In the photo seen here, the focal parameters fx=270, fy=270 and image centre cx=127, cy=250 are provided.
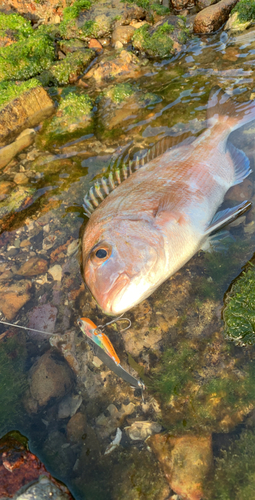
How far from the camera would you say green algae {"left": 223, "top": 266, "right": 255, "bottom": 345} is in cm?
278

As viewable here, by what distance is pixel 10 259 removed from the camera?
4105 millimetres

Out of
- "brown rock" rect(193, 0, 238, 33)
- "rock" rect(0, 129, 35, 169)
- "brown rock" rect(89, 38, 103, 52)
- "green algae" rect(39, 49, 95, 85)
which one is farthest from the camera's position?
"brown rock" rect(89, 38, 103, 52)

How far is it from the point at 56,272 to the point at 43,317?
25.6 inches

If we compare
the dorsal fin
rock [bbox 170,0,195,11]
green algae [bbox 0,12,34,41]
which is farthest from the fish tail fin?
green algae [bbox 0,12,34,41]

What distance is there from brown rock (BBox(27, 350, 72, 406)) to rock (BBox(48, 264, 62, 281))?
107 centimetres

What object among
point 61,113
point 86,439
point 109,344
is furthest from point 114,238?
point 61,113

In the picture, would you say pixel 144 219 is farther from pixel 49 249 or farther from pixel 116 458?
pixel 116 458

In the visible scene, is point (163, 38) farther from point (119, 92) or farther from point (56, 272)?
point (56, 272)

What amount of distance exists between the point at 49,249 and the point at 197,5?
7.48 m

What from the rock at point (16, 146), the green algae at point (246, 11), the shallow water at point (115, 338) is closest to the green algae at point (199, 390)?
the shallow water at point (115, 338)

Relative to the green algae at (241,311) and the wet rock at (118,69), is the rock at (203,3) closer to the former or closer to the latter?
the wet rock at (118,69)

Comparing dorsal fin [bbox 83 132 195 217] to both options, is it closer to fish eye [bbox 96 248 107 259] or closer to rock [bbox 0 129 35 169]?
fish eye [bbox 96 248 107 259]

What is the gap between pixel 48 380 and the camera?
302 centimetres

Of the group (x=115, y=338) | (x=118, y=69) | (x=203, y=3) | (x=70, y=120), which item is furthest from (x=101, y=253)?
(x=203, y=3)
